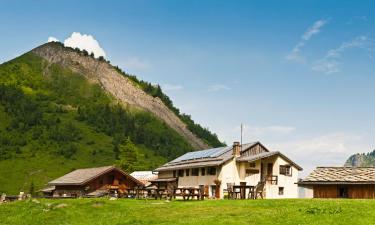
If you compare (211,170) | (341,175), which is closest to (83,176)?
(211,170)

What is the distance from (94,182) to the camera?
82938 millimetres

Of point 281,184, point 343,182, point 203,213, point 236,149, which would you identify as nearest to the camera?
point 203,213

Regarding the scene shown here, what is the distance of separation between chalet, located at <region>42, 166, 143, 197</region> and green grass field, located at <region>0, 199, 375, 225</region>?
30.2 meters

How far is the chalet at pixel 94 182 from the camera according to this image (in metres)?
80.9

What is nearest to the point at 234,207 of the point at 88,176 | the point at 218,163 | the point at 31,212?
the point at 31,212

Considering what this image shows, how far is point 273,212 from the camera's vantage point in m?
36.3

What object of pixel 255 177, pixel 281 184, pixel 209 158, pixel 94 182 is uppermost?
pixel 209 158

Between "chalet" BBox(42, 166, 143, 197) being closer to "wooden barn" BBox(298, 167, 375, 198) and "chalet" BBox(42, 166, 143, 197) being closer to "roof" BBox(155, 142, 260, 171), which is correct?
"roof" BBox(155, 142, 260, 171)

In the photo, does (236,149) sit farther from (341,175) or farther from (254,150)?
(341,175)

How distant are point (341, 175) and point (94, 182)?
135ft

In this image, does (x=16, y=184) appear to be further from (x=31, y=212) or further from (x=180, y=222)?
(x=180, y=222)

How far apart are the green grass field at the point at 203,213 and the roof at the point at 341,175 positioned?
14.0 metres

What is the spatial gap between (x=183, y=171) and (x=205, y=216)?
1979 inches

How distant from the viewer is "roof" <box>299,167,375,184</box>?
55562 mm
